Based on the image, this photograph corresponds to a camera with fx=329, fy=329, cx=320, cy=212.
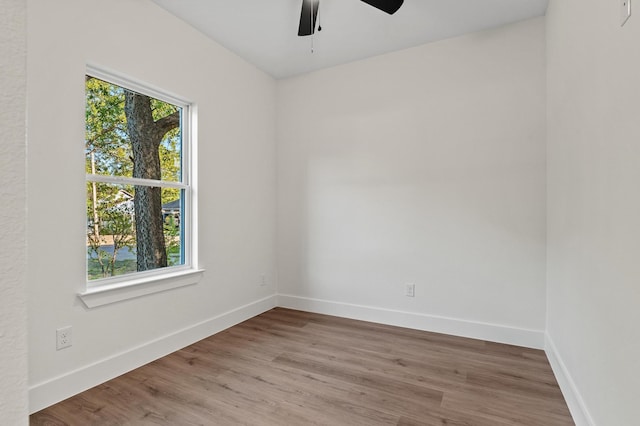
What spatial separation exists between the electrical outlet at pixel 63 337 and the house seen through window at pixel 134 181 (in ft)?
1.20

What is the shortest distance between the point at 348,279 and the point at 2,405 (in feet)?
10.6

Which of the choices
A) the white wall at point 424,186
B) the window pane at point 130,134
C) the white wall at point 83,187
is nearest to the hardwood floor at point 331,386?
the white wall at point 83,187

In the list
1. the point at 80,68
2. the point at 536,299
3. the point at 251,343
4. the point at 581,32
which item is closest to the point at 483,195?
the point at 536,299

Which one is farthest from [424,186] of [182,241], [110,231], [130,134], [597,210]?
[110,231]

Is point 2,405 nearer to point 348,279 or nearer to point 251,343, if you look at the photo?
point 251,343

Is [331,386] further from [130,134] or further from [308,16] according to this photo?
[308,16]

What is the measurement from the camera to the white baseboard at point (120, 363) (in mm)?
1886

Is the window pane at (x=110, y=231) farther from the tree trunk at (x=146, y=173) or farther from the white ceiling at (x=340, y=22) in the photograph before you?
the white ceiling at (x=340, y=22)

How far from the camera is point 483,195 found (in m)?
2.90

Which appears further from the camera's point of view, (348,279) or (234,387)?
(348,279)

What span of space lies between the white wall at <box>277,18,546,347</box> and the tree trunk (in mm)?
1465

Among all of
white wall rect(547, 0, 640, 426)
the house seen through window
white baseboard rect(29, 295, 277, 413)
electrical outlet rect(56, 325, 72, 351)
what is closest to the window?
the house seen through window

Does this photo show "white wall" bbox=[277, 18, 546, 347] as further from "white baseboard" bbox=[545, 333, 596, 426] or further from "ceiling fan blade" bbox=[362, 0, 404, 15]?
"ceiling fan blade" bbox=[362, 0, 404, 15]

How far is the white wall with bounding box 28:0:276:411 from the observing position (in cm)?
Answer: 189
